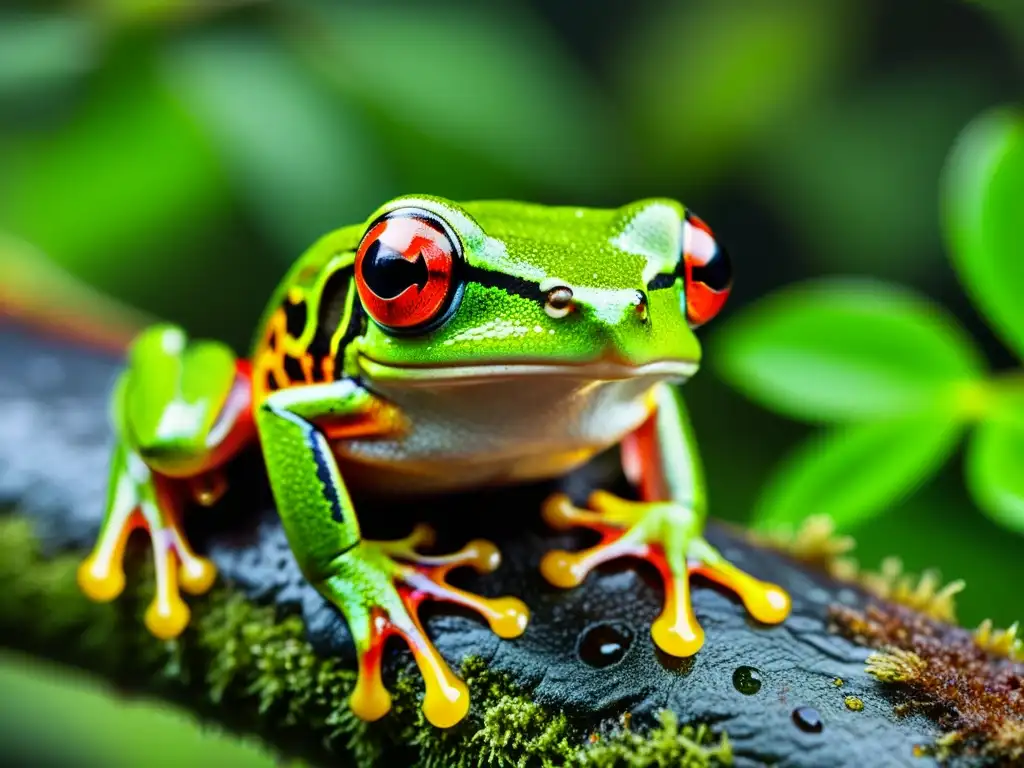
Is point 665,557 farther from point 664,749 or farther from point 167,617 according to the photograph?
point 167,617

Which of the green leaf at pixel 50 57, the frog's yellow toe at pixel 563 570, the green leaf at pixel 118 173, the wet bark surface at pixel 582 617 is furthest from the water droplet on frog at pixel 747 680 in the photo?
the green leaf at pixel 50 57

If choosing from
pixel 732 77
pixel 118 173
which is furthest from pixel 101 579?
pixel 732 77

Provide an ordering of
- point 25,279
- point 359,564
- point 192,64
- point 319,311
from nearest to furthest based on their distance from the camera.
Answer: point 359,564 → point 319,311 → point 25,279 → point 192,64

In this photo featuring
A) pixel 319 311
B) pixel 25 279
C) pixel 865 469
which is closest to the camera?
pixel 319 311

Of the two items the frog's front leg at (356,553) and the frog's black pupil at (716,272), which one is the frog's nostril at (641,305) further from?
the frog's front leg at (356,553)

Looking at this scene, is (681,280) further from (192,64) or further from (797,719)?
(192,64)

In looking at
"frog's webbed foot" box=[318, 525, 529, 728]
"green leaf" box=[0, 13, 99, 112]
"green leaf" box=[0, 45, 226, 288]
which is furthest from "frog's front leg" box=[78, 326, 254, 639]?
"green leaf" box=[0, 13, 99, 112]

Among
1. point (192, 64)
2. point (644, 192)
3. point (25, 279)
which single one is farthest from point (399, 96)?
point (25, 279)
